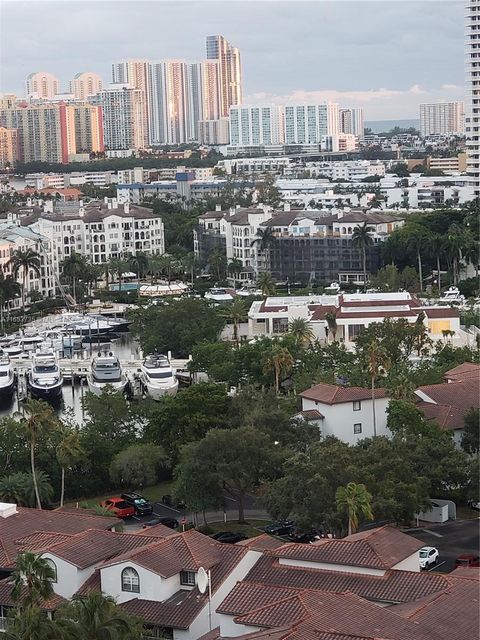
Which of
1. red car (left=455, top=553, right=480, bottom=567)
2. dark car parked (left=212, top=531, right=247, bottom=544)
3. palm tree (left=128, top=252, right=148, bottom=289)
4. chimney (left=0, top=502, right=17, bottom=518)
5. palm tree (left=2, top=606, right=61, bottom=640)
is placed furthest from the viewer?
palm tree (left=128, top=252, right=148, bottom=289)

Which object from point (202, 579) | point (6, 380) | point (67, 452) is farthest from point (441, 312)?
point (202, 579)

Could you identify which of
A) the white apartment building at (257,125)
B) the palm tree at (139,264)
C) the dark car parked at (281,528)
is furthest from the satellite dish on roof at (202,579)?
the white apartment building at (257,125)

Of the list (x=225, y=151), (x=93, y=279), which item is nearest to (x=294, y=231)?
(x=93, y=279)

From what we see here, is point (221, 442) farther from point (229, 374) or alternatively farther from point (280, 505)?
point (229, 374)

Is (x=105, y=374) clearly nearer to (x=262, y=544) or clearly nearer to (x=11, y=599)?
(x=262, y=544)

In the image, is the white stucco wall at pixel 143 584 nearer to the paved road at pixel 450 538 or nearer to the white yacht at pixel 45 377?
the paved road at pixel 450 538

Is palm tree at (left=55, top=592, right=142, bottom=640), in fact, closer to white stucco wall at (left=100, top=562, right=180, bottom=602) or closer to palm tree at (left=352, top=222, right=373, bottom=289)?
white stucco wall at (left=100, top=562, right=180, bottom=602)

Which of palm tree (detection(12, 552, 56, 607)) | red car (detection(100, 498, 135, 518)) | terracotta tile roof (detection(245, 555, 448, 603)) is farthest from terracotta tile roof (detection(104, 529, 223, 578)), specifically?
red car (detection(100, 498, 135, 518))
